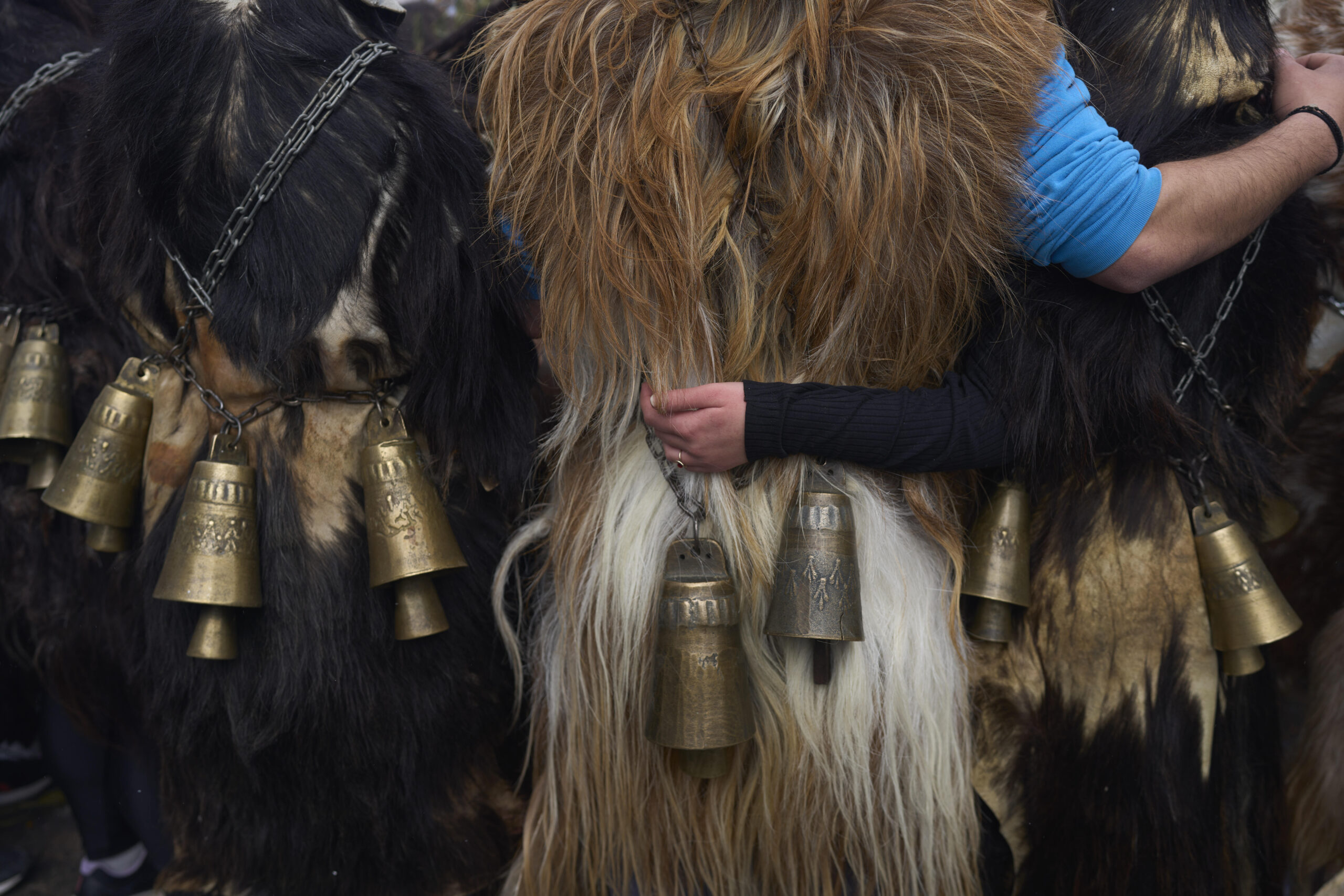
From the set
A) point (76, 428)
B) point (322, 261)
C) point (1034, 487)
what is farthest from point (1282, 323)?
point (76, 428)

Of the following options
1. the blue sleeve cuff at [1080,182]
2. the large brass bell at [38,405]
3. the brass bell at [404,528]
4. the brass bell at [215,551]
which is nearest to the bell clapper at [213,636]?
the brass bell at [215,551]

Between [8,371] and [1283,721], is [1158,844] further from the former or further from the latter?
[8,371]

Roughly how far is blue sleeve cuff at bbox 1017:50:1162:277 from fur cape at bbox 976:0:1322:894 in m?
0.11

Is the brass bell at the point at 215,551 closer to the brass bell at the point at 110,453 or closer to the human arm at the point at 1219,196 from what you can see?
the brass bell at the point at 110,453

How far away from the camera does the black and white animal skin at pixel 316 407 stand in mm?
Result: 1204

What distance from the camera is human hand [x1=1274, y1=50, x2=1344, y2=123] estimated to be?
4.06 ft

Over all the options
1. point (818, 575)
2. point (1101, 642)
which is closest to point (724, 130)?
point (818, 575)

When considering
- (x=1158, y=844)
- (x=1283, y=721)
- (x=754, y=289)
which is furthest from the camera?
(x=1283, y=721)

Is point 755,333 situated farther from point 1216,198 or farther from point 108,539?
point 108,539

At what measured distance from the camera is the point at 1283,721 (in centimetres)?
201

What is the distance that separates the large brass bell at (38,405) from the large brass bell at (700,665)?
116 centimetres

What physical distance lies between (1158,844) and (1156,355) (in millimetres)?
761

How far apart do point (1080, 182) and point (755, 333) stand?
471mm

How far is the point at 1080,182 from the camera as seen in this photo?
3.60 ft
